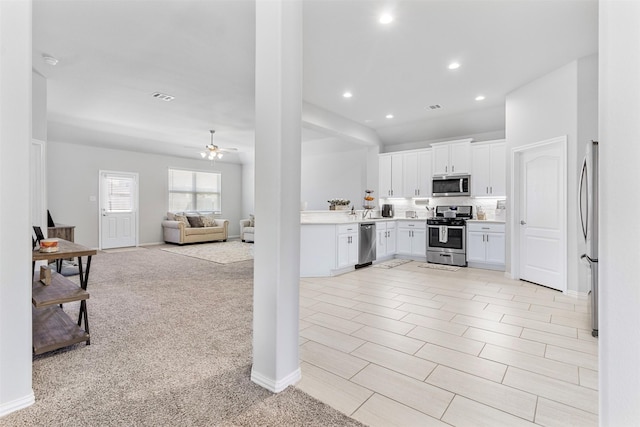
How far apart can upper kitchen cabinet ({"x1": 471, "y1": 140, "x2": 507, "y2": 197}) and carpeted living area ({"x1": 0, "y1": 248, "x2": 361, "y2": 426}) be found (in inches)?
190

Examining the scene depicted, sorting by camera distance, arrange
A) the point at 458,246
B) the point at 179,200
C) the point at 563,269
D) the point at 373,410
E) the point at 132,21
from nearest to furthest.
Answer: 1. the point at 373,410
2. the point at 132,21
3. the point at 563,269
4. the point at 458,246
5. the point at 179,200

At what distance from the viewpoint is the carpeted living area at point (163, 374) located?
5.37ft

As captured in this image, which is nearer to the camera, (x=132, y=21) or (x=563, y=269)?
(x=132, y=21)

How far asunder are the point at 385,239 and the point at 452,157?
84.4 inches

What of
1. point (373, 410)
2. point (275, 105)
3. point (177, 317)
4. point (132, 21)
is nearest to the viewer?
point (373, 410)

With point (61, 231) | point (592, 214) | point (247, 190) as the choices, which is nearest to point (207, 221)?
point (247, 190)

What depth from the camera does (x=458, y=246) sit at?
591 centimetres

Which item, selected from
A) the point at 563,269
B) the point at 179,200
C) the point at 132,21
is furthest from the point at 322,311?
the point at 179,200

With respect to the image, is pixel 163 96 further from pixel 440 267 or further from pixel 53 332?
pixel 440 267

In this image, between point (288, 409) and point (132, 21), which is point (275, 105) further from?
point (132, 21)

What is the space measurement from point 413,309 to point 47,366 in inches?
124

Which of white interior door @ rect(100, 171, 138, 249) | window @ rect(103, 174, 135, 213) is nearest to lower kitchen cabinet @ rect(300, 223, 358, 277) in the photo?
white interior door @ rect(100, 171, 138, 249)

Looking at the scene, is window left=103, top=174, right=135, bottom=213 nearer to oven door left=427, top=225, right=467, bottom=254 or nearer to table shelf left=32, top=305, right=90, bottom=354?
table shelf left=32, top=305, right=90, bottom=354

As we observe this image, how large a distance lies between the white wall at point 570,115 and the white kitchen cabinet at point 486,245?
5.25ft
